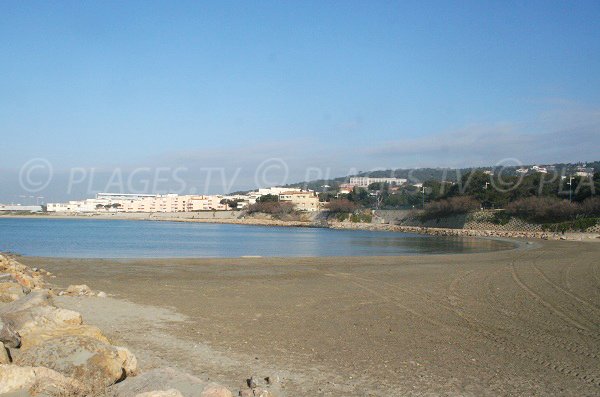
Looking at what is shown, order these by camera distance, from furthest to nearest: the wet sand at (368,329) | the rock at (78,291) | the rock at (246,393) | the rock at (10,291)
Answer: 1. the rock at (78,291)
2. the rock at (10,291)
3. the wet sand at (368,329)
4. the rock at (246,393)

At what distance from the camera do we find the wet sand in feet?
22.5

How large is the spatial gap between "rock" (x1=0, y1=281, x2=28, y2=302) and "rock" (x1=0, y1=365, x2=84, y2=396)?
5.56m

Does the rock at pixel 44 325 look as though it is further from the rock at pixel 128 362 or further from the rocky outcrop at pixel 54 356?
the rock at pixel 128 362

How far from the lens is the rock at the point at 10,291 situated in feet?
34.1

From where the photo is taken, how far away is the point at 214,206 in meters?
197

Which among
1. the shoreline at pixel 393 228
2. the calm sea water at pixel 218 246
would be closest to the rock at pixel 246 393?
the calm sea water at pixel 218 246

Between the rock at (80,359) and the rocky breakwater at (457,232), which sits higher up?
the rock at (80,359)

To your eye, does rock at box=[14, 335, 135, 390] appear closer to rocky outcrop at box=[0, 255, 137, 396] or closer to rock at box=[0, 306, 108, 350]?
rocky outcrop at box=[0, 255, 137, 396]

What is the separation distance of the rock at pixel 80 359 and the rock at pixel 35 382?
19cm

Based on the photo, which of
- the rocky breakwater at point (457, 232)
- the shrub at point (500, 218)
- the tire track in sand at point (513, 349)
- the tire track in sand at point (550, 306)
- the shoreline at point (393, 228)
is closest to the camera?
the tire track in sand at point (513, 349)

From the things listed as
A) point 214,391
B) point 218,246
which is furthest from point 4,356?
point 218,246

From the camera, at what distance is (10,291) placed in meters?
11.1

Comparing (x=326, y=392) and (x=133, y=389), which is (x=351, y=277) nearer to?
(x=326, y=392)

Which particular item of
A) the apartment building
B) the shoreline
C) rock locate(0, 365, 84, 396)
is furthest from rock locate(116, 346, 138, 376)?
the apartment building
